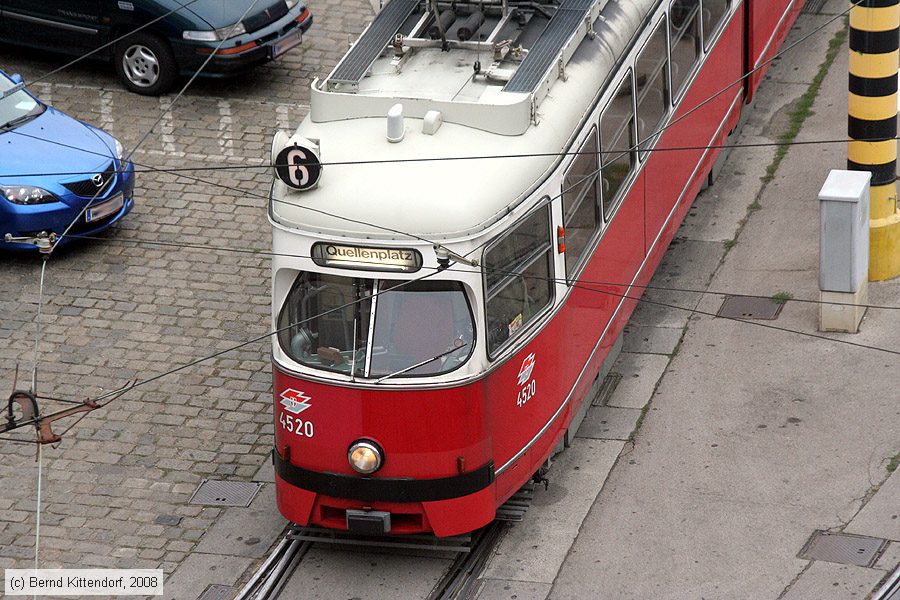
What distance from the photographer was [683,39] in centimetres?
1332

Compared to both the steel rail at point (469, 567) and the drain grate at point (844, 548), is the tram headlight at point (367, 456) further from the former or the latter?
the drain grate at point (844, 548)

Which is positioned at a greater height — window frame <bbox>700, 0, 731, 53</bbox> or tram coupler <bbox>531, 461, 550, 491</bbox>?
window frame <bbox>700, 0, 731, 53</bbox>

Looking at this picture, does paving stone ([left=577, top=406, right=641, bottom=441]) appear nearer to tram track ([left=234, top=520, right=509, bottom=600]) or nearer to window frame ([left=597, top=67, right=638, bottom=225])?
tram track ([left=234, top=520, right=509, bottom=600])

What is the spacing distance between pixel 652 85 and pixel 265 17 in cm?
607

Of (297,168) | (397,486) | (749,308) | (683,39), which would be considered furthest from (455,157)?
(749,308)

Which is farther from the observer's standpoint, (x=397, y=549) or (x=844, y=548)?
(x=397, y=549)

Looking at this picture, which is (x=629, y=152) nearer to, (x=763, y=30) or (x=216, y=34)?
(x=763, y=30)

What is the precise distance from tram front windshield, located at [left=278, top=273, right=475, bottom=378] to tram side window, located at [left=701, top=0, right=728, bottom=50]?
4.87 meters

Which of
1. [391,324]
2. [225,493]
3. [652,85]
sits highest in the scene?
[652,85]

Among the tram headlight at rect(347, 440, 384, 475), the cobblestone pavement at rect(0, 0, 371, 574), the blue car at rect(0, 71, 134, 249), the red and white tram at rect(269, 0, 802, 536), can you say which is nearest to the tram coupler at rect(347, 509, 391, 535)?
the red and white tram at rect(269, 0, 802, 536)

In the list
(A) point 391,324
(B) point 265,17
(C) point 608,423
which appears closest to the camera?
(A) point 391,324

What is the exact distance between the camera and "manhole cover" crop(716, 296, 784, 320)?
1378 centimetres

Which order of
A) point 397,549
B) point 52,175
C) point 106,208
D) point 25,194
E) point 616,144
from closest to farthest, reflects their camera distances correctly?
point 397,549, point 616,144, point 25,194, point 52,175, point 106,208

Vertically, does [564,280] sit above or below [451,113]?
below
